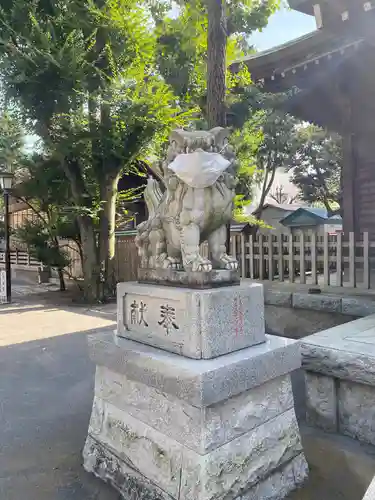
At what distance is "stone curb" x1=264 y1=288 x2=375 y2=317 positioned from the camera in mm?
4207

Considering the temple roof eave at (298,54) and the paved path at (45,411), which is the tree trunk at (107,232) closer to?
the paved path at (45,411)

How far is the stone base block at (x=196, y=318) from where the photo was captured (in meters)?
2.13

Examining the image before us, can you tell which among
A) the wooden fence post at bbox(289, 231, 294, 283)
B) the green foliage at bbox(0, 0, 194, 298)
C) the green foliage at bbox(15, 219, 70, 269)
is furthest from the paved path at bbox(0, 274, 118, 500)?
the green foliage at bbox(15, 219, 70, 269)

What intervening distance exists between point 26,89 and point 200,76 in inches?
168

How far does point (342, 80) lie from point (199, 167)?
17.4 feet

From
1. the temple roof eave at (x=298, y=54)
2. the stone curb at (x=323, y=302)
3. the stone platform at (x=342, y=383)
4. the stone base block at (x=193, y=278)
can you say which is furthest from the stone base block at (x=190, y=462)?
the temple roof eave at (x=298, y=54)

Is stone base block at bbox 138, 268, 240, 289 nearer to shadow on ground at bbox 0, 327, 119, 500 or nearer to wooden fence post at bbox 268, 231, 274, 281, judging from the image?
shadow on ground at bbox 0, 327, 119, 500

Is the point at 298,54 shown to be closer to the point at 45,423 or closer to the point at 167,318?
the point at 167,318

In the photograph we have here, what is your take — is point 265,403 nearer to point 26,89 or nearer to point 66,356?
point 66,356

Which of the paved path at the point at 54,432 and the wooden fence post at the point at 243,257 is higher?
the wooden fence post at the point at 243,257

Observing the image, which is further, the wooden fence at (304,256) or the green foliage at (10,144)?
the green foliage at (10,144)

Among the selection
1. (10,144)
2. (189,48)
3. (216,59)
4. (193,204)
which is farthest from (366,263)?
(10,144)

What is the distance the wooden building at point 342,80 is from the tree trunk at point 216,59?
0.55 meters

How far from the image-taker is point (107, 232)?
9.27 m
